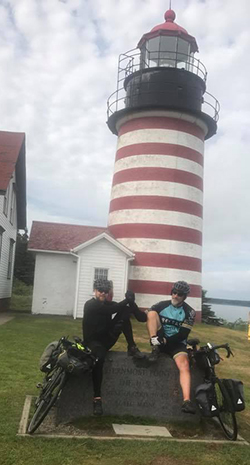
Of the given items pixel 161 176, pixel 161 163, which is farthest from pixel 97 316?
pixel 161 163

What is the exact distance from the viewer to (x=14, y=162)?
18.9 m

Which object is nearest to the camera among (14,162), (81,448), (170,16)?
(81,448)

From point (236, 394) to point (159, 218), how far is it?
606 inches

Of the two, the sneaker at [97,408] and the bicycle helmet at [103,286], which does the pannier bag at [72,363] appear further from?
the bicycle helmet at [103,286]

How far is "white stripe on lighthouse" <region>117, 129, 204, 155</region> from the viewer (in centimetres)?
2148

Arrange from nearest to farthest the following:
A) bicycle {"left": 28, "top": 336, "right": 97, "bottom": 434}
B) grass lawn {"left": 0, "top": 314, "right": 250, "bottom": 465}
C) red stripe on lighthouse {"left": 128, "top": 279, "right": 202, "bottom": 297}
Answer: grass lawn {"left": 0, "top": 314, "right": 250, "bottom": 465}, bicycle {"left": 28, "top": 336, "right": 97, "bottom": 434}, red stripe on lighthouse {"left": 128, "top": 279, "right": 202, "bottom": 297}

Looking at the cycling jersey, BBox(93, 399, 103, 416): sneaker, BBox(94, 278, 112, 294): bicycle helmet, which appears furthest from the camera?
the cycling jersey

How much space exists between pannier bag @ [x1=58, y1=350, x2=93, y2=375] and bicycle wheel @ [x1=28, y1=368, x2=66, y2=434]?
0.16 m

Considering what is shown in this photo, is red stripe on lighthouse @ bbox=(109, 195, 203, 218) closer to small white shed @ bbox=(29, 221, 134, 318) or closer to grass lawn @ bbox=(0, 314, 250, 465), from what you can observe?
small white shed @ bbox=(29, 221, 134, 318)

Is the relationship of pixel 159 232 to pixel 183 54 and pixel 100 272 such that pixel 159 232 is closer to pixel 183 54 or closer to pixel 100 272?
pixel 100 272

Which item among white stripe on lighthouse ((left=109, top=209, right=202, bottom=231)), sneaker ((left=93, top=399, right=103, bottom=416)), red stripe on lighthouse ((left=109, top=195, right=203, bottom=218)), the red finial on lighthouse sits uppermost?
the red finial on lighthouse

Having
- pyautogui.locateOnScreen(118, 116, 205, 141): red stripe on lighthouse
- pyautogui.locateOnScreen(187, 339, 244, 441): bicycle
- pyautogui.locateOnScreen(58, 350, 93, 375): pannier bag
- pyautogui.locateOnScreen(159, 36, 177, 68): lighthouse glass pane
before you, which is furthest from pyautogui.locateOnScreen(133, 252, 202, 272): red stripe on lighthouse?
pyautogui.locateOnScreen(58, 350, 93, 375): pannier bag

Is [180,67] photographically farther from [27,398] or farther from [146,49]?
[27,398]

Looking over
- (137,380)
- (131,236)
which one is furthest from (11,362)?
(131,236)
